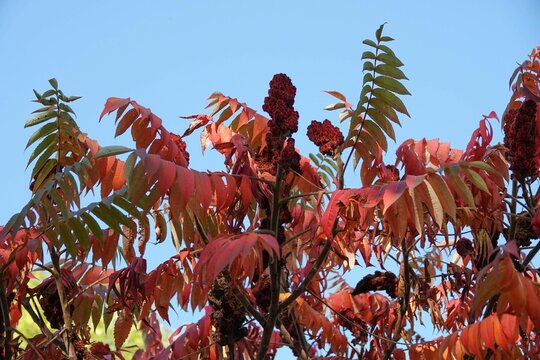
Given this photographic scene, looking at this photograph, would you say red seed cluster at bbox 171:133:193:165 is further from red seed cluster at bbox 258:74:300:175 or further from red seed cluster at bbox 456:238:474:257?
red seed cluster at bbox 456:238:474:257

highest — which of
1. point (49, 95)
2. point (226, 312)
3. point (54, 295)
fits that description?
point (49, 95)

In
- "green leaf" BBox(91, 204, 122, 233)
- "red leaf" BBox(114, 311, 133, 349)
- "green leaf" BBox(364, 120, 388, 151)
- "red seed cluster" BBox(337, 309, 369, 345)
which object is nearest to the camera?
"green leaf" BBox(91, 204, 122, 233)

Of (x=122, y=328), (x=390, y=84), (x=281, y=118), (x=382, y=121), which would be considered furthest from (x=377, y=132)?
(x=122, y=328)

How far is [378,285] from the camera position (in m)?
4.16

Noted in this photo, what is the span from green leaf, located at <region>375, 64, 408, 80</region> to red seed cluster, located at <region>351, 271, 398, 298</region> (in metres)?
0.98

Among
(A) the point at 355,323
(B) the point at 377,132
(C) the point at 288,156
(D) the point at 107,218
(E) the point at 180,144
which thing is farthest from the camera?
(A) the point at 355,323

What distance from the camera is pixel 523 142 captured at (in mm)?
3596

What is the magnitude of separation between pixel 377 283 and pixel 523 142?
932 mm

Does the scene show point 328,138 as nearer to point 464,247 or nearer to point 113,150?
point 113,150

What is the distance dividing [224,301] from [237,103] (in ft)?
3.30

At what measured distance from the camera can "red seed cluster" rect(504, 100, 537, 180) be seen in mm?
3568

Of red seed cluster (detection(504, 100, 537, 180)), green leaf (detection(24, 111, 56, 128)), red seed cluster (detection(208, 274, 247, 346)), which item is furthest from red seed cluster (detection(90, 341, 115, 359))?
red seed cluster (detection(504, 100, 537, 180))

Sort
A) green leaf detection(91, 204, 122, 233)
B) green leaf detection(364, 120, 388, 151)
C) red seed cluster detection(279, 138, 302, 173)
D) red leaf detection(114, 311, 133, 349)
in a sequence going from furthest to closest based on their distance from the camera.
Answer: red leaf detection(114, 311, 133, 349)
green leaf detection(364, 120, 388, 151)
green leaf detection(91, 204, 122, 233)
red seed cluster detection(279, 138, 302, 173)

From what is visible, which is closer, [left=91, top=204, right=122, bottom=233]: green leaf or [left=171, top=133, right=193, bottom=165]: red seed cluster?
[left=91, top=204, right=122, bottom=233]: green leaf
